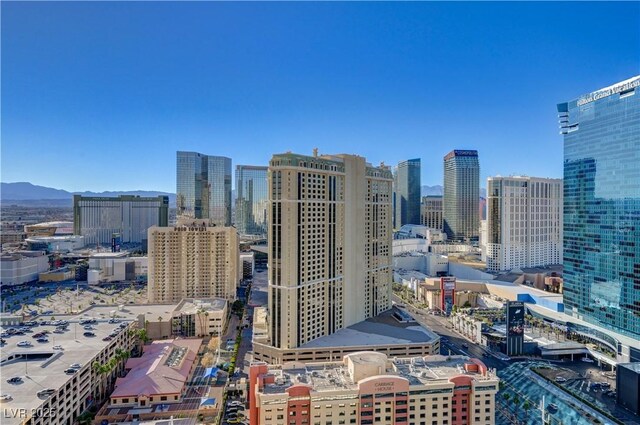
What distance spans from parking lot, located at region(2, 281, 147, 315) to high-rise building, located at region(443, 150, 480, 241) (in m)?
74.7

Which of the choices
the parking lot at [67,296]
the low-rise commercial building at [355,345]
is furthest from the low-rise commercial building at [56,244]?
the low-rise commercial building at [355,345]

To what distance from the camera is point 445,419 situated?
1916 centimetres

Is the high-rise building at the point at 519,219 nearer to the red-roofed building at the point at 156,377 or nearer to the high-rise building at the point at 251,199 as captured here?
the red-roofed building at the point at 156,377

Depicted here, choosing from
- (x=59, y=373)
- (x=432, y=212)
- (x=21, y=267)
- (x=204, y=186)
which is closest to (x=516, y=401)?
(x=59, y=373)

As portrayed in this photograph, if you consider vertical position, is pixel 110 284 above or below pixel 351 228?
below

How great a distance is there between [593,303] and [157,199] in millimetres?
91603

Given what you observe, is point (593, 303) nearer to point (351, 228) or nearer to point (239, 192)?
point (351, 228)

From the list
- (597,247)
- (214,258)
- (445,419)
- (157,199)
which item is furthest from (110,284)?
(597,247)

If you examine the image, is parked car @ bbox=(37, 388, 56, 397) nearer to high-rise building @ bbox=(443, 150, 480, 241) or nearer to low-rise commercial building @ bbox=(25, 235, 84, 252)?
low-rise commercial building @ bbox=(25, 235, 84, 252)

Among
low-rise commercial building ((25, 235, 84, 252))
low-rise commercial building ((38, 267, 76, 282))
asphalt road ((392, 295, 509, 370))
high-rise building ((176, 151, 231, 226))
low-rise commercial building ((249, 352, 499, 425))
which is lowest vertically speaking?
asphalt road ((392, 295, 509, 370))

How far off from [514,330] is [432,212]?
83.9m

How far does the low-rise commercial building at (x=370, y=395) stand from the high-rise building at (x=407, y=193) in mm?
104868

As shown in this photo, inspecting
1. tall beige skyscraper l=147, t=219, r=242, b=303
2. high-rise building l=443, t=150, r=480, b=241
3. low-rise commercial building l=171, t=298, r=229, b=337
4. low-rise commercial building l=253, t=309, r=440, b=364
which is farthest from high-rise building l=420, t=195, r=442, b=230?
low-rise commercial building l=253, t=309, r=440, b=364

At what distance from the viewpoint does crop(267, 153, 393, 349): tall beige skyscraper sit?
28.4 metres
